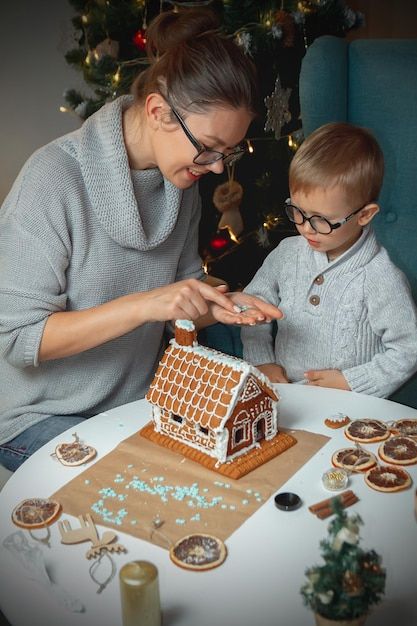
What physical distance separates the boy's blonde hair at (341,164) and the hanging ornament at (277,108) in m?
1.22

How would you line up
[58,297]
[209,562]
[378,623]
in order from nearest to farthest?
[378,623] → [209,562] → [58,297]

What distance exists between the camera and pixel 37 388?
1754 mm

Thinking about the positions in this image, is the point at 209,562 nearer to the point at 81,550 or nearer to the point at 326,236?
the point at 81,550

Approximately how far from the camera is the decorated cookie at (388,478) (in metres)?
Answer: 1.29

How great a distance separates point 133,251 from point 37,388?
407 mm

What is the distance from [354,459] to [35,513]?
0.59 metres

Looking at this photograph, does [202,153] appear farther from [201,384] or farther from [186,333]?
[201,384]

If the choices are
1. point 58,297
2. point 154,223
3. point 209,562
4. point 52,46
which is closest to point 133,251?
point 154,223

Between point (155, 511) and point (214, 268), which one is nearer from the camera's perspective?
point (155, 511)

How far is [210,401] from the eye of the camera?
1.37m

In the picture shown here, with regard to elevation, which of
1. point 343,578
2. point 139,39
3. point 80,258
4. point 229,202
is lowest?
point 229,202

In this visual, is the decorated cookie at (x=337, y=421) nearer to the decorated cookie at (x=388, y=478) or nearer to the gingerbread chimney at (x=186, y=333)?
the decorated cookie at (x=388, y=478)

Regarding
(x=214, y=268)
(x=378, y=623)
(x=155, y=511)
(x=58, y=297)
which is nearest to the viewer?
(x=378, y=623)

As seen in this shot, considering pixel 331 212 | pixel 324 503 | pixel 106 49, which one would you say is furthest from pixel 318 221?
pixel 106 49
